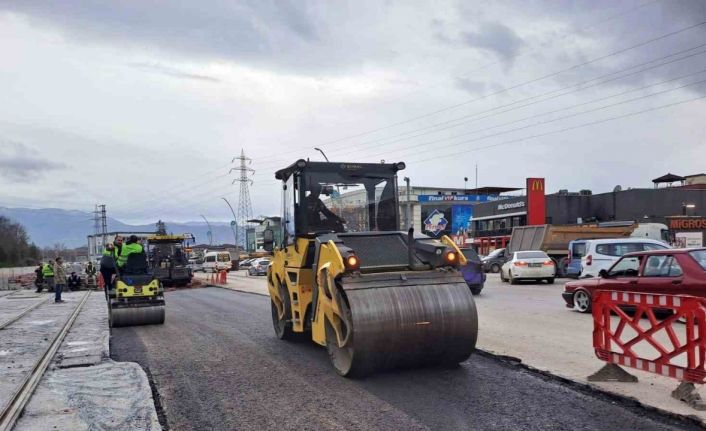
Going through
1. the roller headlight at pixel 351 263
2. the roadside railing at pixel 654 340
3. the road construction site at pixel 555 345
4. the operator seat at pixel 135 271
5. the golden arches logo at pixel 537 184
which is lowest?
the road construction site at pixel 555 345

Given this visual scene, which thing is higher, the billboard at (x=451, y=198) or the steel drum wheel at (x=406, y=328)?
the billboard at (x=451, y=198)

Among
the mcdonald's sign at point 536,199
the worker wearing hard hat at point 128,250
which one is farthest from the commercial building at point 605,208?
the worker wearing hard hat at point 128,250

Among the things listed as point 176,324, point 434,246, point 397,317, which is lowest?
point 176,324

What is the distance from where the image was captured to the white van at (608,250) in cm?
1659

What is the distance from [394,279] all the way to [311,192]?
2296 mm

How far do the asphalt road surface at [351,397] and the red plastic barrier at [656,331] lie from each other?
630 mm

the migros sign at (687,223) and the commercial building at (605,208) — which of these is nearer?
the migros sign at (687,223)

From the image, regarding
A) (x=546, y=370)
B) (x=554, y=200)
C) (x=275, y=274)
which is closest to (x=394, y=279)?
(x=546, y=370)

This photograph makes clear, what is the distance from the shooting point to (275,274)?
32.5 ft

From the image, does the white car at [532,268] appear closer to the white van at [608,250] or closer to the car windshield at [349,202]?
the white van at [608,250]

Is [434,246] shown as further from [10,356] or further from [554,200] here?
[554,200]

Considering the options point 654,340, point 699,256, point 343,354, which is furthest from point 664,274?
point 343,354

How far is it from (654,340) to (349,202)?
14.2 feet

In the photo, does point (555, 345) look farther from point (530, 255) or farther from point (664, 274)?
point (530, 255)
